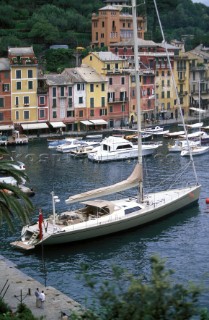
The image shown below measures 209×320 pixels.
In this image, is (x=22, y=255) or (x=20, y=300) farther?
(x=22, y=255)

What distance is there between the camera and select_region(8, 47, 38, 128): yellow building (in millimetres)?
86000

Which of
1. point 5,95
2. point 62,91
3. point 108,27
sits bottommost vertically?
point 5,95

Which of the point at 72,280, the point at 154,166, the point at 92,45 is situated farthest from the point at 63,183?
the point at 92,45

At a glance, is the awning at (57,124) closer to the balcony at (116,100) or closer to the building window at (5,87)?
the building window at (5,87)

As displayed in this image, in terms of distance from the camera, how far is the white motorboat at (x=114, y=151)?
70688 mm

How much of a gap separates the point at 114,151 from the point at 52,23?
56184 millimetres

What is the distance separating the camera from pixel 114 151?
71.4 m

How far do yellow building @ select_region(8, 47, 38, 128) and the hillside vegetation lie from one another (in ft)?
68.4

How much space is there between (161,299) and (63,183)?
4436 cm

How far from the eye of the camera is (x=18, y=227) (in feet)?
145

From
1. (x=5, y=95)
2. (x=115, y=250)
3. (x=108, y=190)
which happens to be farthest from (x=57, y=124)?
(x=115, y=250)

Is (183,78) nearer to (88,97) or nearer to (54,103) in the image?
(88,97)

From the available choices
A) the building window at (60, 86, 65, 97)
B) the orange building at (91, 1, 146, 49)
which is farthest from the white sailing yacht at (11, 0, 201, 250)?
the orange building at (91, 1, 146, 49)

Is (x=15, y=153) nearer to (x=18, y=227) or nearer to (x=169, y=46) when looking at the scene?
(x=18, y=227)
